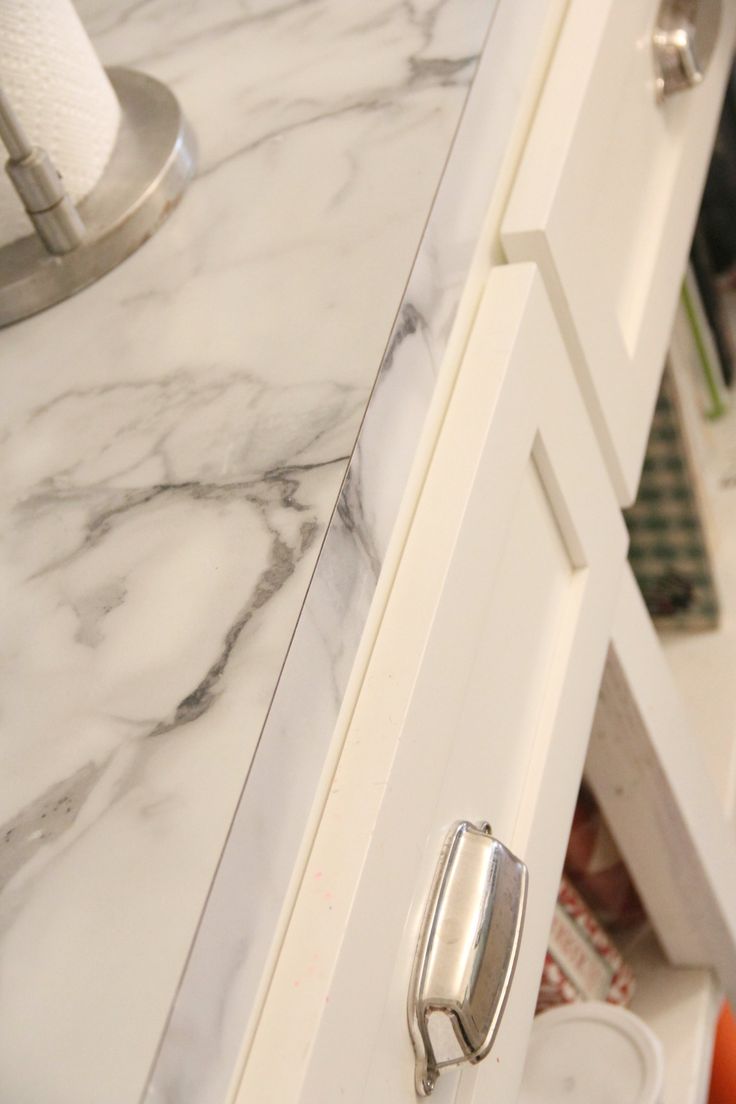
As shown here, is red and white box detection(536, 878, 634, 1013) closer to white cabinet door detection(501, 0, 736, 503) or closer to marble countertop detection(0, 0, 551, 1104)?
white cabinet door detection(501, 0, 736, 503)

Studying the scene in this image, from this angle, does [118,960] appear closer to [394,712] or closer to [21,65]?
[394,712]

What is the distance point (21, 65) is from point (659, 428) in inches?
21.0

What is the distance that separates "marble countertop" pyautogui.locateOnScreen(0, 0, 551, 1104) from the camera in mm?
233

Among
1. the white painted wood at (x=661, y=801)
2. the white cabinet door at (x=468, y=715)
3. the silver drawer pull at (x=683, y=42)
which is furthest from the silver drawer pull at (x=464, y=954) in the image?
the silver drawer pull at (x=683, y=42)

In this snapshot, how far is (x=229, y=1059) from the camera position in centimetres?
23

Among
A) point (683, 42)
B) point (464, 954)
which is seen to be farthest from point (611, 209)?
point (464, 954)

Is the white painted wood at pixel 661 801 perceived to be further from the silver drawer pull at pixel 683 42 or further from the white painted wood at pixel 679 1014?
the silver drawer pull at pixel 683 42

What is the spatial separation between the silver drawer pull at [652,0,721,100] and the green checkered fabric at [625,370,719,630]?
0.81ft

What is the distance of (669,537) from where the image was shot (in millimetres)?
816

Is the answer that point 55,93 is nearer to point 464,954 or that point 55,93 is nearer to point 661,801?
point 464,954

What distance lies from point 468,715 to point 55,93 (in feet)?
0.93

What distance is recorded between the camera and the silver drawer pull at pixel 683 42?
1.84 ft

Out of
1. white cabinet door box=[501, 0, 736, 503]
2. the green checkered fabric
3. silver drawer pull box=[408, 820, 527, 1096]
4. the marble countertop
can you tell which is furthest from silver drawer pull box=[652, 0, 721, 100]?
silver drawer pull box=[408, 820, 527, 1096]

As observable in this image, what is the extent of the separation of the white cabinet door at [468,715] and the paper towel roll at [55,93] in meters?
0.18
